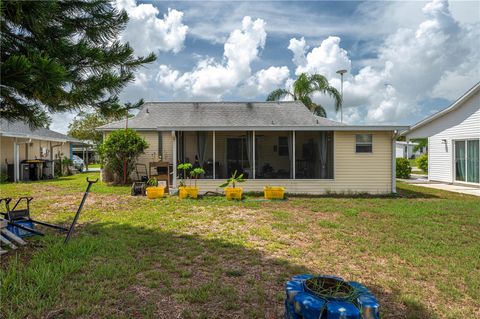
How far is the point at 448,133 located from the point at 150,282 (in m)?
15.4

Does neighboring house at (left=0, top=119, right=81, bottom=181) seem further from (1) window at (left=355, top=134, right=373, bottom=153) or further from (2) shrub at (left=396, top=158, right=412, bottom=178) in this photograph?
(2) shrub at (left=396, top=158, right=412, bottom=178)

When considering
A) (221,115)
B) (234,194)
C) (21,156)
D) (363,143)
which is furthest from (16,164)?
(363,143)

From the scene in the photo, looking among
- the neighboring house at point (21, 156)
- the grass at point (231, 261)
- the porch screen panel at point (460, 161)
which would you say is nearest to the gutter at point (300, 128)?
the grass at point (231, 261)

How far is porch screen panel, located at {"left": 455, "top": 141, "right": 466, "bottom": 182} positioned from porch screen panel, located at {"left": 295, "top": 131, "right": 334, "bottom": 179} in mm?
6786

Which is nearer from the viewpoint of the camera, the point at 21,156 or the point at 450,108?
the point at 450,108

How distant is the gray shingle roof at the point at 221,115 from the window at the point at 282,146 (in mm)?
2097

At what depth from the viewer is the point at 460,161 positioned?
44.1 feet

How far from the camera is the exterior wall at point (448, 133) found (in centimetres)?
1265

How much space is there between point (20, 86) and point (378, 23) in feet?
34.6

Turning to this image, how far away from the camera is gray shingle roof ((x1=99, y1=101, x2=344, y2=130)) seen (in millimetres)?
15070

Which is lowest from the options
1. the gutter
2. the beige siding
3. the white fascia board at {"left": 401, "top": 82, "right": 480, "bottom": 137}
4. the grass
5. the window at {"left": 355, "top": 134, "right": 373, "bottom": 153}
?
the grass

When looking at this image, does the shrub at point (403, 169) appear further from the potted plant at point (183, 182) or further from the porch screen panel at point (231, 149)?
the potted plant at point (183, 182)

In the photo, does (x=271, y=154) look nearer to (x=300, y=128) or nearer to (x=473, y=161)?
(x=300, y=128)

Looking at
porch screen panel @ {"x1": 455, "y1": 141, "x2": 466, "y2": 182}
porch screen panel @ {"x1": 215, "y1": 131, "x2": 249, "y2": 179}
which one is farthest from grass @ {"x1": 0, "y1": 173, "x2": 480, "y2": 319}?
porch screen panel @ {"x1": 455, "y1": 141, "x2": 466, "y2": 182}
